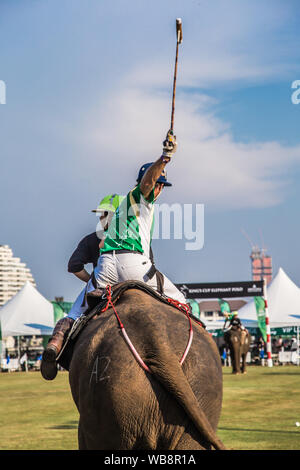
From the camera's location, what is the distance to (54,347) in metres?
5.52

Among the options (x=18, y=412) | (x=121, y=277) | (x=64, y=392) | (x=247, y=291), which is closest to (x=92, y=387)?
(x=121, y=277)

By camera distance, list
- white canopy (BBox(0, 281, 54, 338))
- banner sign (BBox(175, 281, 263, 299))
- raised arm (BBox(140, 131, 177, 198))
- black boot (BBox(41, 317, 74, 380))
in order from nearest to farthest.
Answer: raised arm (BBox(140, 131, 177, 198)), black boot (BBox(41, 317, 74, 380)), banner sign (BBox(175, 281, 263, 299)), white canopy (BBox(0, 281, 54, 338))

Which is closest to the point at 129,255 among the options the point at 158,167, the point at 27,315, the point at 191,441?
the point at 158,167

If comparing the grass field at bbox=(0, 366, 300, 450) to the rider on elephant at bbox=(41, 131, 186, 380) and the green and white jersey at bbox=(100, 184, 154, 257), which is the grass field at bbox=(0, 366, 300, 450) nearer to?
the rider on elephant at bbox=(41, 131, 186, 380)

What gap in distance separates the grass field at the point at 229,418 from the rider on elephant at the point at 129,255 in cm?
715

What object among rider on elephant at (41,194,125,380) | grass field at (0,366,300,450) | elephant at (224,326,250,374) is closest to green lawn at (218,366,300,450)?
grass field at (0,366,300,450)

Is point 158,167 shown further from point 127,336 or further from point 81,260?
point 81,260

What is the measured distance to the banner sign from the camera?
4119cm

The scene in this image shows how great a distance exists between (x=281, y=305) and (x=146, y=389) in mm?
42978

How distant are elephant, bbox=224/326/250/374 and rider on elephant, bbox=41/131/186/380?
3018 centimetres

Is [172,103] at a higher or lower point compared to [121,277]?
higher
